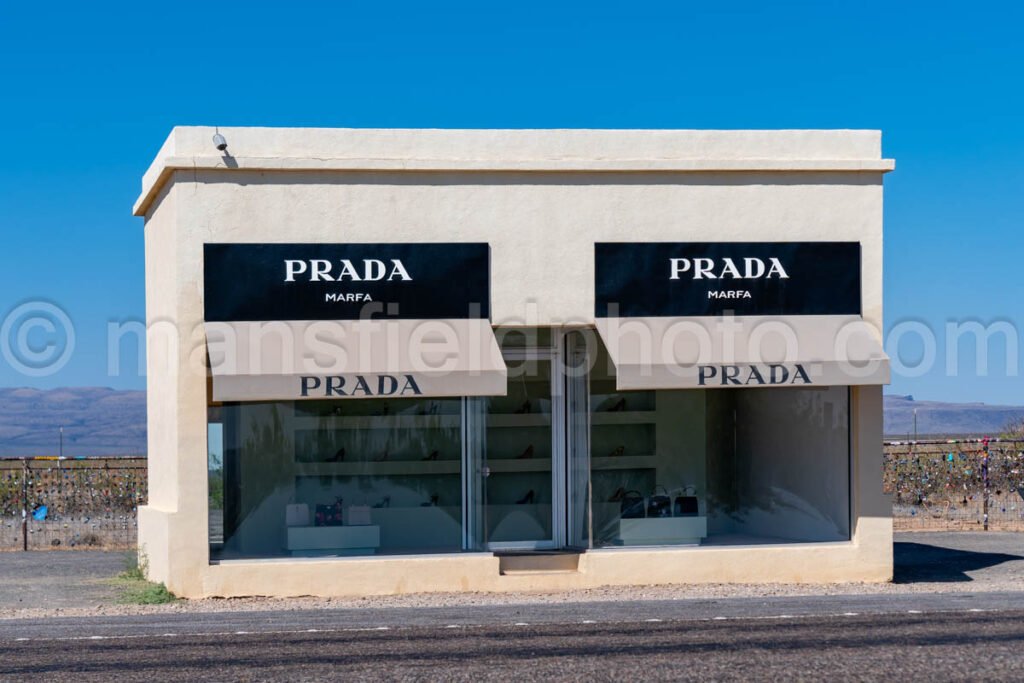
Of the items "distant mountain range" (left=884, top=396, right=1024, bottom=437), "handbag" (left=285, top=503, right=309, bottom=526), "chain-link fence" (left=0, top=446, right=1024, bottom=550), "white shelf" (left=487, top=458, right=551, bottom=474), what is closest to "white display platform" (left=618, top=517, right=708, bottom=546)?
"white shelf" (left=487, top=458, right=551, bottom=474)

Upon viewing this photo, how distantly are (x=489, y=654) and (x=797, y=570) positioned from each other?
735 cm

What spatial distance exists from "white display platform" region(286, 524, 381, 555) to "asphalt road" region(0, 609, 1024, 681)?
13.1 ft

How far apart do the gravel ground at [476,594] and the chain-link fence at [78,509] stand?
303cm

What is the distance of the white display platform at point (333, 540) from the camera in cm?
1838

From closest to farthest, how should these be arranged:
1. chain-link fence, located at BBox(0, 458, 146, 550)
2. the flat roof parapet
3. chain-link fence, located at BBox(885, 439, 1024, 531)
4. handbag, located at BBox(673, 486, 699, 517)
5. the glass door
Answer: the flat roof parapet, the glass door, handbag, located at BBox(673, 486, 699, 517), chain-link fence, located at BBox(0, 458, 146, 550), chain-link fence, located at BBox(885, 439, 1024, 531)

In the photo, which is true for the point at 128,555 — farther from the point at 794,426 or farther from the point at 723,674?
the point at 723,674

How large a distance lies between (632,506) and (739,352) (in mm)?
2508

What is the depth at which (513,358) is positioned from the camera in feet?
62.7

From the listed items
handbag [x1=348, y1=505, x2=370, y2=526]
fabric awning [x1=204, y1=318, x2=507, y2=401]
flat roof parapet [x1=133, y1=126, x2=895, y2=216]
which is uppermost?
flat roof parapet [x1=133, y1=126, x2=895, y2=216]

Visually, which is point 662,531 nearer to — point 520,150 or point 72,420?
point 520,150

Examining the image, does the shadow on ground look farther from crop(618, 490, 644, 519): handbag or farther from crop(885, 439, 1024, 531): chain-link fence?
crop(885, 439, 1024, 531): chain-link fence

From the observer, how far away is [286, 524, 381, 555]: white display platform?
60.3 ft

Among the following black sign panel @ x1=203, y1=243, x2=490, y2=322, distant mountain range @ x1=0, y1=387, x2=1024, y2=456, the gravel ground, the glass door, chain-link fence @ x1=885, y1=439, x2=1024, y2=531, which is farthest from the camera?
distant mountain range @ x1=0, y1=387, x2=1024, y2=456

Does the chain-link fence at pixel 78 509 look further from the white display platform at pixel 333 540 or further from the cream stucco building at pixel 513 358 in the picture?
the white display platform at pixel 333 540
